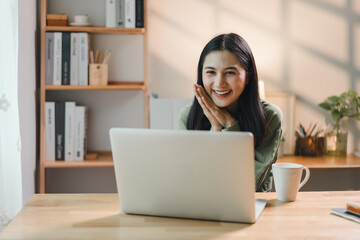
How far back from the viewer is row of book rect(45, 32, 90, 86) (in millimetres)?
2783

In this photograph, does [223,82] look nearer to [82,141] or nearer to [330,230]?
[330,230]

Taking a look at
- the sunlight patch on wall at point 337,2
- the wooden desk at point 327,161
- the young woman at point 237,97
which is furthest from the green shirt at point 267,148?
the sunlight patch on wall at point 337,2

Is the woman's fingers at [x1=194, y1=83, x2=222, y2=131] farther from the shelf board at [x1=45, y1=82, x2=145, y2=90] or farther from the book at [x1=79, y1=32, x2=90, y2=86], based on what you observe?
the book at [x1=79, y1=32, x2=90, y2=86]

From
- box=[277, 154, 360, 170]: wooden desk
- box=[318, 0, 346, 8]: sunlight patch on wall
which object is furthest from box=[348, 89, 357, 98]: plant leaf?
box=[318, 0, 346, 8]: sunlight patch on wall

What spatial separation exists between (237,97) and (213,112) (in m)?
0.11

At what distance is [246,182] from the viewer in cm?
120

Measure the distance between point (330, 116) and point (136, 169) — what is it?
217 centimetres

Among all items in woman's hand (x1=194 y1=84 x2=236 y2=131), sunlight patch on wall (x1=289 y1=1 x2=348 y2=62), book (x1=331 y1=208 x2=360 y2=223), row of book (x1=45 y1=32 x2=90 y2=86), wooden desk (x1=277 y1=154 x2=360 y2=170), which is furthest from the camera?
sunlight patch on wall (x1=289 y1=1 x2=348 y2=62)

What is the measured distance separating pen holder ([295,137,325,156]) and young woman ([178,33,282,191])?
1.16 meters

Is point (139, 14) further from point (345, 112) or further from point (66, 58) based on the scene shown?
point (345, 112)

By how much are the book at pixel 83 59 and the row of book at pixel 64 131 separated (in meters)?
0.15

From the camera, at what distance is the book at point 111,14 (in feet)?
9.14

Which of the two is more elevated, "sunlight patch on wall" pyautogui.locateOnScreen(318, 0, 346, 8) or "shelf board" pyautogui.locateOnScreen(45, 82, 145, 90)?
"sunlight patch on wall" pyautogui.locateOnScreen(318, 0, 346, 8)

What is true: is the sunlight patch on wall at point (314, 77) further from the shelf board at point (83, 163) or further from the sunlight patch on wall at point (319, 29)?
the shelf board at point (83, 163)
